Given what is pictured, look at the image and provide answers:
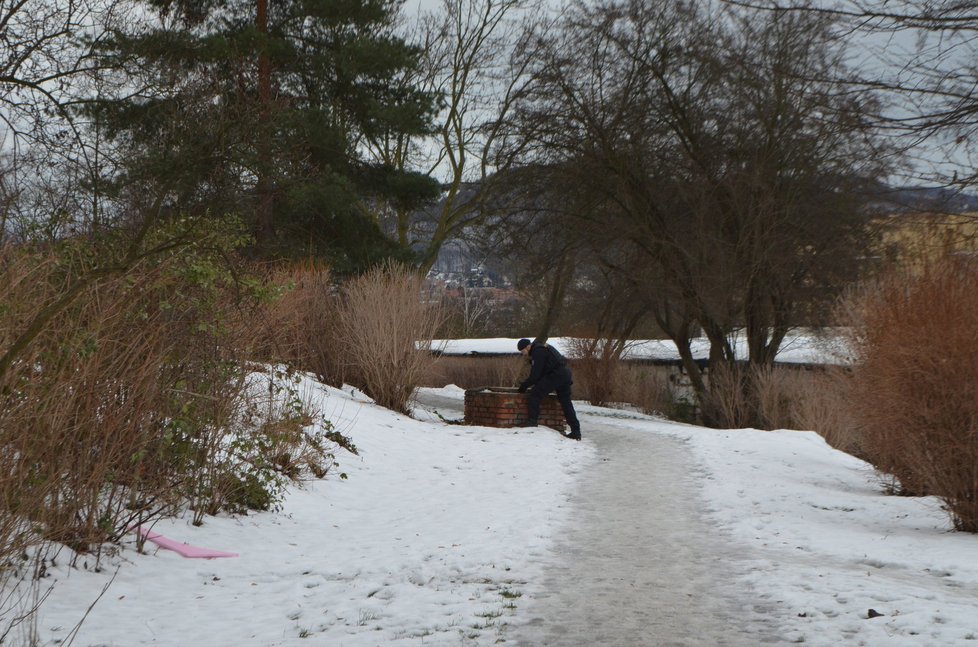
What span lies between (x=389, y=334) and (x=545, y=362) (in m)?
2.63

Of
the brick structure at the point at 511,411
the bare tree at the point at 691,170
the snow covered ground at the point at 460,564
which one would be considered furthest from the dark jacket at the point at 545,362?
the bare tree at the point at 691,170

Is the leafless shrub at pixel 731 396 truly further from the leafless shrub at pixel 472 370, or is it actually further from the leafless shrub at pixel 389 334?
the leafless shrub at pixel 472 370

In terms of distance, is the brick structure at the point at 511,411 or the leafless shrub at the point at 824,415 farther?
the leafless shrub at the point at 824,415

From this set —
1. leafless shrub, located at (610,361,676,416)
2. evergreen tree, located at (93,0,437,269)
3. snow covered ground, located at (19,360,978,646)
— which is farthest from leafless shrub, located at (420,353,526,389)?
snow covered ground, located at (19,360,978,646)

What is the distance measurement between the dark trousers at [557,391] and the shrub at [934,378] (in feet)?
22.1

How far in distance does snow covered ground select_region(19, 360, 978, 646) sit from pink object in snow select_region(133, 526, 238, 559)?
9 cm

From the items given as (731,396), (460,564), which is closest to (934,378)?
(460,564)

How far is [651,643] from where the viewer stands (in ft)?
16.3

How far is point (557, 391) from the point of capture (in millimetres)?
15438

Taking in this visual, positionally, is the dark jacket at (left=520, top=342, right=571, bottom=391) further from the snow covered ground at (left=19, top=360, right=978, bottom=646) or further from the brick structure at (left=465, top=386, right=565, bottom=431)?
the snow covered ground at (left=19, top=360, right=978, bottom=646)

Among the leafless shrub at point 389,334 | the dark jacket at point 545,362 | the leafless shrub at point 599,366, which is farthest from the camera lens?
the leafless shrub at point 599,366

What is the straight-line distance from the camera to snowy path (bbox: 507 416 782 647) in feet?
16.9

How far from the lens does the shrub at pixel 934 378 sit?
7930mm

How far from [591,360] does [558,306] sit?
7.69 feet
